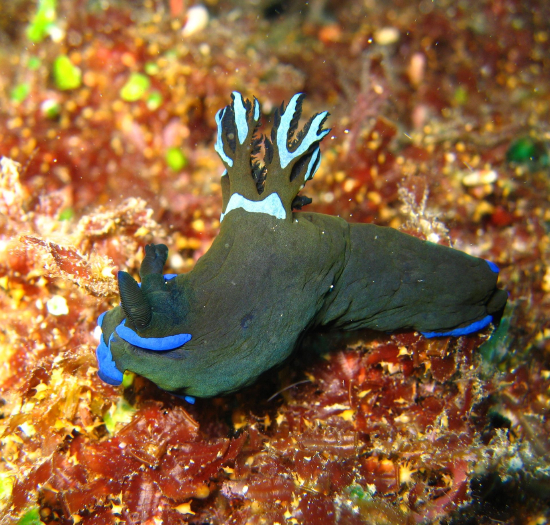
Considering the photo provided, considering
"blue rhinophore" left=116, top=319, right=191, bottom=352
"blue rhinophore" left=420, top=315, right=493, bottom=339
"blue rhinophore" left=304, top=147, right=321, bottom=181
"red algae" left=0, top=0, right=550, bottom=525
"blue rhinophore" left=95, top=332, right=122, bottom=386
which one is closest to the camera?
"blue rhinophore" left=116, top=319, right=191, bottom=352

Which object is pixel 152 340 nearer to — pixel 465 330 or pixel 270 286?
pixel 270 286

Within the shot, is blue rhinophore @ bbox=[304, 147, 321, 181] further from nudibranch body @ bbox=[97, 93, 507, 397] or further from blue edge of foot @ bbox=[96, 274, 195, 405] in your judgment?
blue edge of foot @ bbox=[96, 274, 195, 405]

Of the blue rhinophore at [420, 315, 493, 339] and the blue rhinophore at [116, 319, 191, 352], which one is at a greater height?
the blue rhinophore at [116, 319, 191, 352]

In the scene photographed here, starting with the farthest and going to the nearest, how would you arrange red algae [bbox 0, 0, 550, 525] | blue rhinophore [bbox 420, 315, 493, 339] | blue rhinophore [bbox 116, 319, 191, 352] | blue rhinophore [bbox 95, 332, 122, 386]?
blue rhinophore [bbox 420, 315, 493, 339], red algae [bbox 0, 0, 550, 525], blue rhinophore [bbox 95, 332, 122, 386], blue rhinophore [bbox 116, 319, 191, 352]

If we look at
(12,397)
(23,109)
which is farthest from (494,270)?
(23,109)

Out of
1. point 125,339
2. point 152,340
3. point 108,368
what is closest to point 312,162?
point 152,340

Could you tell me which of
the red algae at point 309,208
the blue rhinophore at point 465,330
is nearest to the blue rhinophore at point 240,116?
the red algae at point 309,208

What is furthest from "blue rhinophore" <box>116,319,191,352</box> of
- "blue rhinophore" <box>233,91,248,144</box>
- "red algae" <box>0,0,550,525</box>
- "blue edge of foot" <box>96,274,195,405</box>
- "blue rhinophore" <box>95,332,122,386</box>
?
"blue rhinophore" <box>233,91,248,144</box>

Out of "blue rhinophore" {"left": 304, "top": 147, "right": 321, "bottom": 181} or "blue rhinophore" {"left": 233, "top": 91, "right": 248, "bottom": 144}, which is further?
"blue rhinophore" {"left": 304, "top": 147, "right": 321, "bottom": 181}

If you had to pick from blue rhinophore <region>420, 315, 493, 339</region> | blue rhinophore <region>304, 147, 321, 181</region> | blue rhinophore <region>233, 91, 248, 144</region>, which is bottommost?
blue rhinophore <region>420, 315, 493, 339</region>
